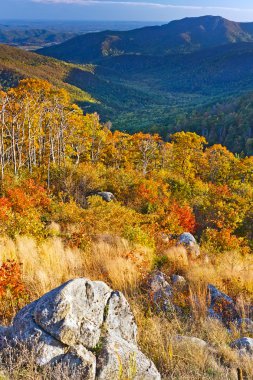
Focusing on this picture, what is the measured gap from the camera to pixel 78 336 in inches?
176

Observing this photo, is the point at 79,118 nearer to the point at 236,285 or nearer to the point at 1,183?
Answer: the point at 1,183

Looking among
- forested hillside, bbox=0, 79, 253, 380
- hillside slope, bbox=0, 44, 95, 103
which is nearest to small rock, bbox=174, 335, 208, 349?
forested hillside, bbox=0, 79, 253, 380

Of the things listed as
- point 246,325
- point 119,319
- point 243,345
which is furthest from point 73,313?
point 246,325

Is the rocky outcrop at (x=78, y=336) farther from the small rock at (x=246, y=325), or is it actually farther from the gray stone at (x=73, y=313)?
the small rock at (x=246, y=325)

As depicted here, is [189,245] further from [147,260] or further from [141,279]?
[141,279]

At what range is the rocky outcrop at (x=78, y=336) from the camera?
4266 mm

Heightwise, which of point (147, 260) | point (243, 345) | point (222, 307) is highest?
point (243, 345)

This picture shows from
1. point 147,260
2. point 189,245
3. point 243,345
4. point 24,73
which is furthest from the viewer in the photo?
point 24,73

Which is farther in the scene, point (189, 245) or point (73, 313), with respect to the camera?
point (189, 245)

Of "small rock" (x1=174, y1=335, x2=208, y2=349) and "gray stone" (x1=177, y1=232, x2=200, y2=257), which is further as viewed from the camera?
"gray stone" (x1=177, y1=232, x2=200, y2=257)

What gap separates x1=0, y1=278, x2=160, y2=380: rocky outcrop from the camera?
427 cm

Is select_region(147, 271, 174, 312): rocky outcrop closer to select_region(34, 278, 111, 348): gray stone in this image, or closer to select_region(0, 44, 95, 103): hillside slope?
select_region(34, 278, 111, 348): gray stone

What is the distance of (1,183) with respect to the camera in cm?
1784

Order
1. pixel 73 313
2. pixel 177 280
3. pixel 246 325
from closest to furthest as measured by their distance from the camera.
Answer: pixel 73 313, pixel 246 325, pixel 177 280
